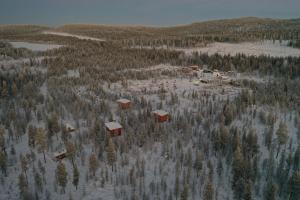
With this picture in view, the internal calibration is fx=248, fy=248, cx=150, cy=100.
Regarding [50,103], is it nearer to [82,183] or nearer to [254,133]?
[82,183]

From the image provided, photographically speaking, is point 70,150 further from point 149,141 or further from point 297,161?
point 297,161

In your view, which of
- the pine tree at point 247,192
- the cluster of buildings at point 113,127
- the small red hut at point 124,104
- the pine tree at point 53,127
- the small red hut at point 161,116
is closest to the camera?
the pine tree at point 247,192

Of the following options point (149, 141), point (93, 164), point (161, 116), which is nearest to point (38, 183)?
point (93, 164)

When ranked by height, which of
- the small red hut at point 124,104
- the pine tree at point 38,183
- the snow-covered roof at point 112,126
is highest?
the small red hut at point 124,104

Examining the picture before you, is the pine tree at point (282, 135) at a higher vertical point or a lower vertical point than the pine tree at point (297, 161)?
higher

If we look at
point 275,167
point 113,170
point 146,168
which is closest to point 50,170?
point 113,170

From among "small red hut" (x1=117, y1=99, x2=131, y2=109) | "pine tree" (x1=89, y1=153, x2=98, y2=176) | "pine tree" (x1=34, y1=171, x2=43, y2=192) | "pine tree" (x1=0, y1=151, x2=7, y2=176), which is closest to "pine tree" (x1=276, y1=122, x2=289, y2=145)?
"pine tree" (x1=89, y1=153, x2=98, y2=176)

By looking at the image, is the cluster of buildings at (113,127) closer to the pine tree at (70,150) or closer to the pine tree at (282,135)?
the pine tree at (70,150)

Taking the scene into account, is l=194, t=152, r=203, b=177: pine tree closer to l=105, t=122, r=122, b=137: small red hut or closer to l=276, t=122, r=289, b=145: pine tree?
l=276, t=122, r=289, b=145: pine tree

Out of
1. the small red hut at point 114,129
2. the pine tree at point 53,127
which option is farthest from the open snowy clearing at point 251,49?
the pine tree at point 53,127
